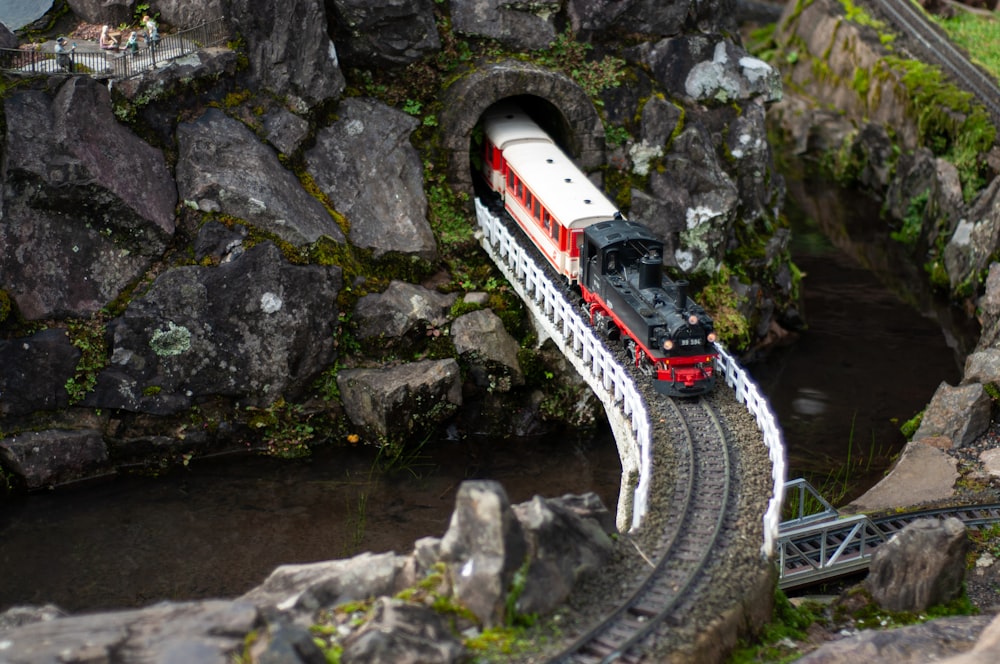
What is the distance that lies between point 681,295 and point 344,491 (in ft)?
34.6

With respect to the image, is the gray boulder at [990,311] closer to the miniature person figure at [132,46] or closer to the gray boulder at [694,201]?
the gray boulder at [694,201]

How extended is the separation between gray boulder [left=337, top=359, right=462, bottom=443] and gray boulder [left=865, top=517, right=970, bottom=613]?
44.0 ft

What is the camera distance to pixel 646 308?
25547 mm

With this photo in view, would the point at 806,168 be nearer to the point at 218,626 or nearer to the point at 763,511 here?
the point at 763,511

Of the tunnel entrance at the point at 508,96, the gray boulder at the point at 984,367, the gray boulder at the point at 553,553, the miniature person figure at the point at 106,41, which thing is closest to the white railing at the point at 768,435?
the gray boulder at the point at 553,553

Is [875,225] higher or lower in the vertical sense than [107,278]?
lower

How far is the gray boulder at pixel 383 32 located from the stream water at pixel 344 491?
11796mm

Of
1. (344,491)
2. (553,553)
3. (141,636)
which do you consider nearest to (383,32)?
(344,491)

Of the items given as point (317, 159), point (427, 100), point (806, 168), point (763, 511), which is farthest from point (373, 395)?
point (806, 168)

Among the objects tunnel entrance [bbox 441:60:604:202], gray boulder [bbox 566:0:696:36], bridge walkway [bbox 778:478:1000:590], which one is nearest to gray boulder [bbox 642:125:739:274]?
tunnel entrance [bbox 441:60:604:202]

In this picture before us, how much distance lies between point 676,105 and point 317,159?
1154 centimetres

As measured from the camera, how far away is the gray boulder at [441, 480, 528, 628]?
17.1 metres

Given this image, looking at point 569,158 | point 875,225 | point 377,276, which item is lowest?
point 875,225

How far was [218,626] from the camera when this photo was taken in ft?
52.5
